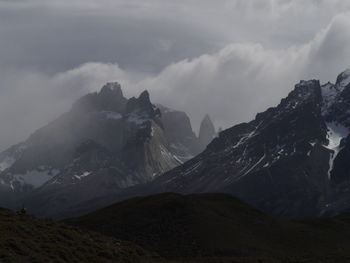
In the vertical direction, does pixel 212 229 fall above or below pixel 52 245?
above

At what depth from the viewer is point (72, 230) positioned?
70.2 metres

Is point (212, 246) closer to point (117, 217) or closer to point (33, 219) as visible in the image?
point (117, 217)

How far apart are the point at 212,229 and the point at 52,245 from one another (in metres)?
61.3

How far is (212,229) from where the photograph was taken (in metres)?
118

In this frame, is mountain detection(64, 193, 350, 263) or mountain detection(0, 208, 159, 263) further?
mountain detection(64, 193, 350, 263)

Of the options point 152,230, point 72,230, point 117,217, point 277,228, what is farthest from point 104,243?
point 277,228

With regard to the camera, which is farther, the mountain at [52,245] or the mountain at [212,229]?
the mountain at [212,229]

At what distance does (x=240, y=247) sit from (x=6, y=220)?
52441 mm

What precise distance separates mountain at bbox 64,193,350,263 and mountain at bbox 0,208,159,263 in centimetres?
2717

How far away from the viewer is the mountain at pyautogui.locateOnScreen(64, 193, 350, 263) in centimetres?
10619

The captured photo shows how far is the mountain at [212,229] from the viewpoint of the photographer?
106 m

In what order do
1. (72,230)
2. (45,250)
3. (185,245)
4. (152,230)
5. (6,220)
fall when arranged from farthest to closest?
1. (152,230)
2. (185,245)
3. (72,230)
4. (6,220)
5. (45,250)

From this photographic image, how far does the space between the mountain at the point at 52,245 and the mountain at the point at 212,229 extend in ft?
89.1

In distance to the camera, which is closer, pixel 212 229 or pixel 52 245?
pixel 52 245
